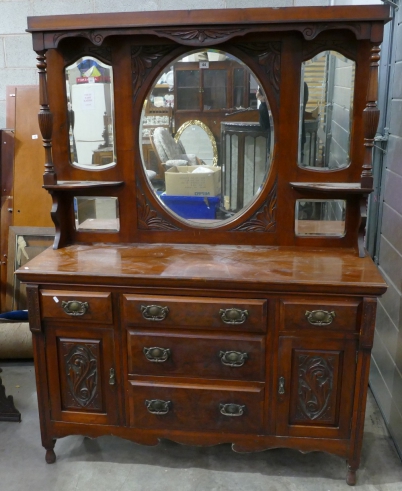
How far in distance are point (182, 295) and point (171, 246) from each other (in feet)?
1.08

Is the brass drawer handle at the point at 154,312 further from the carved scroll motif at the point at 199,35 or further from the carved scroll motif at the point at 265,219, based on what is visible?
the carved scroll motif at the point at 199,35

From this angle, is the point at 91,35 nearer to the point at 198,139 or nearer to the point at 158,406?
the point at 198,139

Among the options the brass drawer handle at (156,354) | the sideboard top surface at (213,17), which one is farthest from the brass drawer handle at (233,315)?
the sideboard top surface at (213,17)

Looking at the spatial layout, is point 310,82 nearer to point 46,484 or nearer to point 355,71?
point 355,71

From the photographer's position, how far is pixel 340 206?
6.22 feet

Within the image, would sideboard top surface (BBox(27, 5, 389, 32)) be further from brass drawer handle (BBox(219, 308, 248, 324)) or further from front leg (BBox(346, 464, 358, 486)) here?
front leg (BBox(346, 464, 358, 486))

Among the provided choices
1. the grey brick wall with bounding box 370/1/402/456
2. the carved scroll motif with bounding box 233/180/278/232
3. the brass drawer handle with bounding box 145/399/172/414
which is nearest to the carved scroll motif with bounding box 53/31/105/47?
the carved scroll motif with bounding box 233/180/278/232

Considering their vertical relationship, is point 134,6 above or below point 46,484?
above

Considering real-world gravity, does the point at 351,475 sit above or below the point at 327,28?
below

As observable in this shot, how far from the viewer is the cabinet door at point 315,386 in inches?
66.5

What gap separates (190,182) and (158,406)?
859 mm

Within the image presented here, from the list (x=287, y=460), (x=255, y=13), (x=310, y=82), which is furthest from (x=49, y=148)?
(x=287, y=460)

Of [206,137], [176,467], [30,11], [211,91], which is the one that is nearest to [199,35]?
[211,91]

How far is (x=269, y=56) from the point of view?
1794 mm
